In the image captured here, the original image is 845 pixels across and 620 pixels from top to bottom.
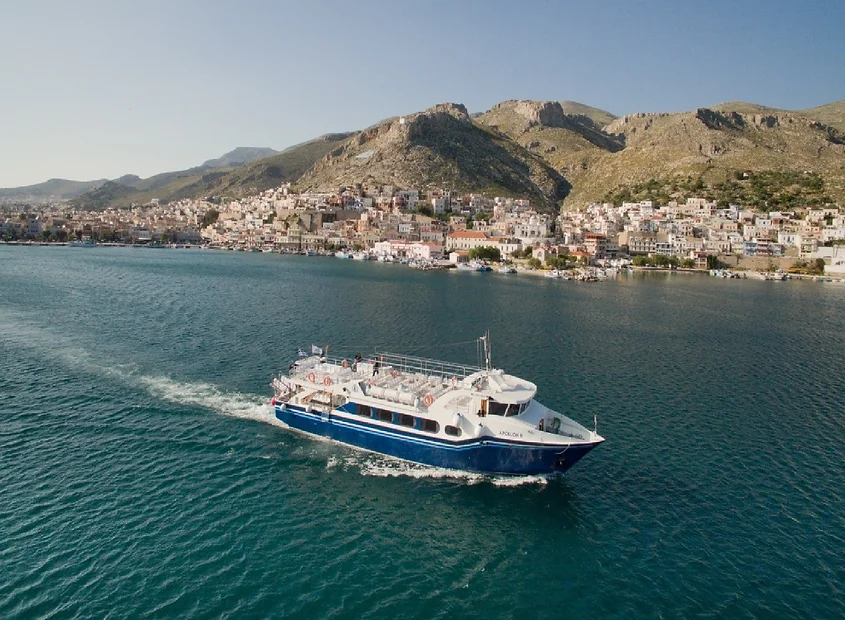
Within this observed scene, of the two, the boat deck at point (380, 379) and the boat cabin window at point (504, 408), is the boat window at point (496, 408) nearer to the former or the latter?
the boat cabin window at point (504, 408)

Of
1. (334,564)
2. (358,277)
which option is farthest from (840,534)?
(358,277)

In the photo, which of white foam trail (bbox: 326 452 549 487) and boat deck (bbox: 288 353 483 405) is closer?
white foam trail (bbox: 326 452 549 487)

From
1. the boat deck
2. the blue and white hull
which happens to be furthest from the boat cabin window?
the boat deck

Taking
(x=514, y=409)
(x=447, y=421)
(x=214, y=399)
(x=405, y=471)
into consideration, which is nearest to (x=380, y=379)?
(x=447, y=421)

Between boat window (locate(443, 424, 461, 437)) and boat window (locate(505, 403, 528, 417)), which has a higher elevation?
boat window (locate(505, 403, 528, 417))

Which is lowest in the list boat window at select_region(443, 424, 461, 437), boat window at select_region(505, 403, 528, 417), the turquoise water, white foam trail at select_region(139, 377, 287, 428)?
the turquoise water

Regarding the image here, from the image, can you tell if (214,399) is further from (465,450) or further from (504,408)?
(504,408)

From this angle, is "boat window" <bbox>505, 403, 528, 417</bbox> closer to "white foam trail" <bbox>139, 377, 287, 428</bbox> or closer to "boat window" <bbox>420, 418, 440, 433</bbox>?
"boat window" <bbox>420, 418, 440, 433</bbox>
